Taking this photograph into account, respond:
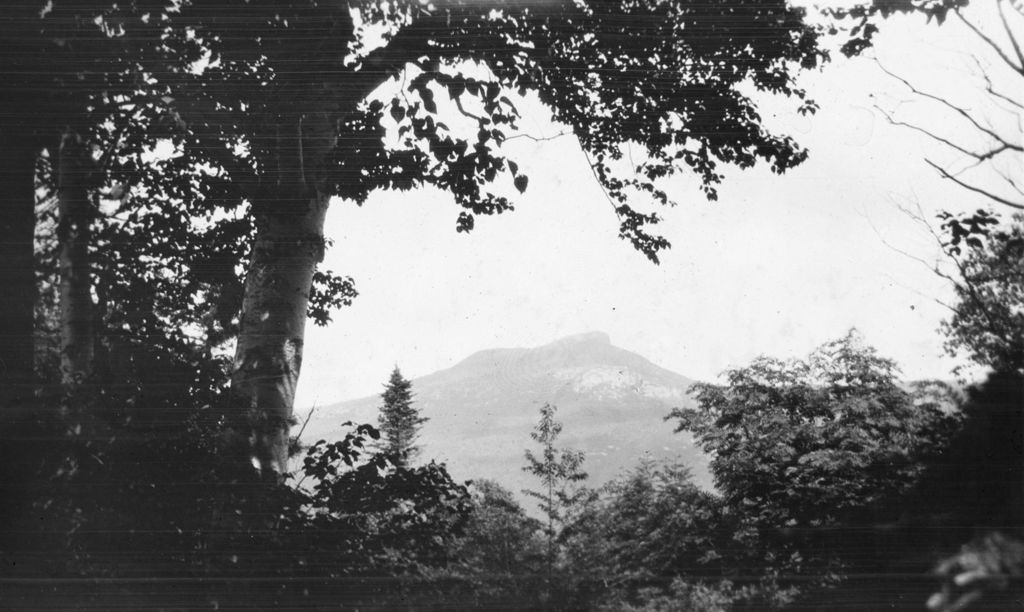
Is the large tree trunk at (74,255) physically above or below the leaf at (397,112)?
below

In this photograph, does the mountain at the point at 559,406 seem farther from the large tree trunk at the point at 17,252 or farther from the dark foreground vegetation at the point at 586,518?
the large tree trunk at the point at 17,252

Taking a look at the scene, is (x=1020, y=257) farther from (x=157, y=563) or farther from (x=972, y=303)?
(x=157, y=563)

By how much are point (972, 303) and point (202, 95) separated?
2477 millimetres

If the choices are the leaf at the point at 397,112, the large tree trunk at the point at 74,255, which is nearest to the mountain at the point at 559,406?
the large tree trunk at the point at 74,255

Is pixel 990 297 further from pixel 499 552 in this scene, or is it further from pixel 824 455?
pixel 499 552

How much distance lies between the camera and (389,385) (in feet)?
5.16

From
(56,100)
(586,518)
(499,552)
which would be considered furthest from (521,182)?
(56,100)

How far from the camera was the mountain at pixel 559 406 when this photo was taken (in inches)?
57.1

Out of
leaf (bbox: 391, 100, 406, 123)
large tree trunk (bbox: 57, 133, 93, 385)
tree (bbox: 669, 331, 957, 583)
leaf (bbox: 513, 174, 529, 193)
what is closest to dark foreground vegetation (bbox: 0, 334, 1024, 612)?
tree (bbox: 669, 331, 957, 583)

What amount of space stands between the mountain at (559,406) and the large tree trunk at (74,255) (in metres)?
0.81

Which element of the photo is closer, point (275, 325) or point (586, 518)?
point (586, 518)

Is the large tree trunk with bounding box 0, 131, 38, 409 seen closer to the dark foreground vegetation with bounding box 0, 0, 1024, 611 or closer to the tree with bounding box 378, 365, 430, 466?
the dark foreground vegetation with bounding box 0, 0, 1024, 611

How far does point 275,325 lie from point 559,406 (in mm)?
1049

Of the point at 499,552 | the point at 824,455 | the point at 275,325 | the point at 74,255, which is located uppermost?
the point at 74,255
